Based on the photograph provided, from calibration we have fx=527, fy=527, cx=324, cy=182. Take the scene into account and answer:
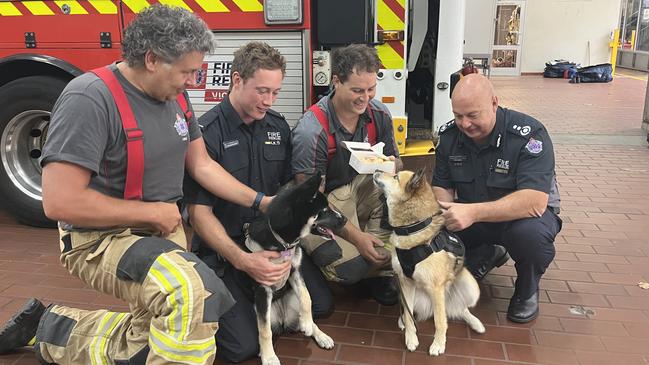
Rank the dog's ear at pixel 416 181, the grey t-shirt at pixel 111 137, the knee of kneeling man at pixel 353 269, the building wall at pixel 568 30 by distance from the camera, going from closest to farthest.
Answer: the grey t-shirt at pixel 111 137 < the dog's ear at pixel 416 181 < the knee of kneeling man at pixel 353 269 < the building wall at pixel 568 30

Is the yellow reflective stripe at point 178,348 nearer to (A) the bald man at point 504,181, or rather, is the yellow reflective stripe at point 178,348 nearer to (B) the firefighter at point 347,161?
(B) the firefighter at point 347,161

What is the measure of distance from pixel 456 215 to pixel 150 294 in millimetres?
1639

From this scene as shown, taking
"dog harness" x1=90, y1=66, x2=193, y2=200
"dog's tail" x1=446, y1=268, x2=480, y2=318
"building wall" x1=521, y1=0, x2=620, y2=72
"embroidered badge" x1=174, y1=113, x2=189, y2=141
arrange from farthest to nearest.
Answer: "building wall" x1=521, y1=0, x2=620, y2=72 < "dog's tail" x1=446, y1=268, x2=480, y2=318 < "embroidered badge" x1=174, y1=113, x2=189, y2=141 < "dog harness" x1=90, y1=66, x2=193, y2=200

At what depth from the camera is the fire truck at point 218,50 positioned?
Answer: 4.21 metres

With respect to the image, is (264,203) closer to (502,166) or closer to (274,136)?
(274,136)

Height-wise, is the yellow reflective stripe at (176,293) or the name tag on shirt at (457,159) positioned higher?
the name tag on shirt at (457,159)

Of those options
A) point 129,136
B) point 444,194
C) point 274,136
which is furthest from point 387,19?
point 129,136

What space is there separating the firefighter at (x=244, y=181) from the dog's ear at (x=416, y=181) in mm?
757

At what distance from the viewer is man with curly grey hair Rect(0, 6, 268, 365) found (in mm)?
2047

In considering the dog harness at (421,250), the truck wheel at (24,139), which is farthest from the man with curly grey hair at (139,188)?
the truck wheel at (24,139)

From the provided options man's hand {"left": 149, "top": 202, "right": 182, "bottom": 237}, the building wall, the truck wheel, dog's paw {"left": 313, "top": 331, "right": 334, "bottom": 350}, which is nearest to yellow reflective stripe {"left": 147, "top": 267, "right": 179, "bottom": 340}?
man's hand {"left": 149, "top": 202, "right": 182, "bottom": 237}

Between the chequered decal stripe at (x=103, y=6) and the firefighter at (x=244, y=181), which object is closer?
the firefighter at (x=244, y=181)

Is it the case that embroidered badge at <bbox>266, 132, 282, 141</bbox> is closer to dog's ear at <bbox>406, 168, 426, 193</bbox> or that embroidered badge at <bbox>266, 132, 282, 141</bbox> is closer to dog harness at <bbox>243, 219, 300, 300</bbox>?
dog harness at <bbox>243, 219, 300, 300</bbox>

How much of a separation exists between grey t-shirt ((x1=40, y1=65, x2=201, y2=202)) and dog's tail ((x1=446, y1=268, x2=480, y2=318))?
166cm
